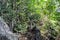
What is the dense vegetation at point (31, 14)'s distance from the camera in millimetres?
3405

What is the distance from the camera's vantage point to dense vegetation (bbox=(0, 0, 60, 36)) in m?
3.41

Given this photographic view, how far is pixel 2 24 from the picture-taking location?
316 centimetres

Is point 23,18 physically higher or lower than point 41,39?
higher

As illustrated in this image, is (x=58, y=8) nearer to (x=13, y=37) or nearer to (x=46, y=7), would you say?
(x=46, y=7)

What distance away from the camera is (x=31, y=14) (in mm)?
3812

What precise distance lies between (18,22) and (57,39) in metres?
1.01

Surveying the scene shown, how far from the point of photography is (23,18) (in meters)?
3.91

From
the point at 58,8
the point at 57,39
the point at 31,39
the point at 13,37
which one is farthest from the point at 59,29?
the point at 13,37

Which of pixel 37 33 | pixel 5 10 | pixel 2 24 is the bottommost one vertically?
pixel 37 33

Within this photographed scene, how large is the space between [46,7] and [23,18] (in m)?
0.65

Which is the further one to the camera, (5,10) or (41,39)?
(41,39)

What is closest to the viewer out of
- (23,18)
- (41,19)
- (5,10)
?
(5,10)

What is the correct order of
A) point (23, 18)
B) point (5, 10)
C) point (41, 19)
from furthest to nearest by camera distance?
point (41, 19) → point (23, 18) → point (5, 10)

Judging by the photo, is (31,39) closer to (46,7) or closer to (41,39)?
(41,39)
